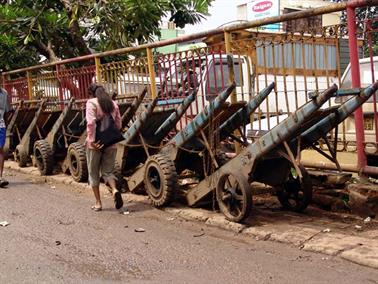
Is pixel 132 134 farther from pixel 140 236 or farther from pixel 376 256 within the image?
pixel 376 256

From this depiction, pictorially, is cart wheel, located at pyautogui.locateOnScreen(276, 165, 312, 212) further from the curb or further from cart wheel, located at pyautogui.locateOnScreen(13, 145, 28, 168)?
cart wheel, located at pyautogui.locateOnScreen(13, 145, 28, 168)

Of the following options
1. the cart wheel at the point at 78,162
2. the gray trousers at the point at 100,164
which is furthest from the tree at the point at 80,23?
the gray trousers at the point at 100,164

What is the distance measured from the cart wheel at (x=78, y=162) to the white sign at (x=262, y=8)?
1924 centimetres

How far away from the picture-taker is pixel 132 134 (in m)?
6.49

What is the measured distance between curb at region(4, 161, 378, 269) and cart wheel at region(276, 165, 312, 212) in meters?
0.55

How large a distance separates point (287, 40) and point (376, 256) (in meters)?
2.81

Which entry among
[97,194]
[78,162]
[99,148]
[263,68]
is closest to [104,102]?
[99,148]

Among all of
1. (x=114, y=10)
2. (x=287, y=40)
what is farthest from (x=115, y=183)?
(x=114, y=10)

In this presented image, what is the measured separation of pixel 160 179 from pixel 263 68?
209 centimetres

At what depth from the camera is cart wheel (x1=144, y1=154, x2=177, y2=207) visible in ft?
19.0

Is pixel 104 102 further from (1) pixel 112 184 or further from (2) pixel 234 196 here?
(2) pixel 234 196

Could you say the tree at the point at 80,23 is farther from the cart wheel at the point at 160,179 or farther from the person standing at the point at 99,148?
the cart wheel at the point at 160,179

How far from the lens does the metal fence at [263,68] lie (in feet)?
Result: 16.8

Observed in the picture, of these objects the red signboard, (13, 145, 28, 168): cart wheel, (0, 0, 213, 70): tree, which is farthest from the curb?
the red signboard
